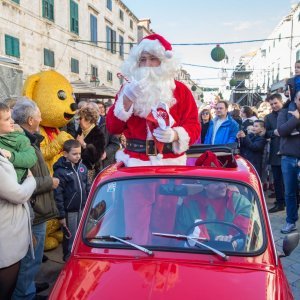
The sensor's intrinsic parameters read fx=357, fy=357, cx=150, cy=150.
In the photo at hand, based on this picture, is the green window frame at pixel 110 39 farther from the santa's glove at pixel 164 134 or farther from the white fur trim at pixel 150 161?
the santa's glove at pixel 164 134

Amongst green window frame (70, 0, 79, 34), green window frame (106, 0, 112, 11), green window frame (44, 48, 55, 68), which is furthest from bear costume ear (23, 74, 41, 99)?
green window frame (106, 0, 112, 11)

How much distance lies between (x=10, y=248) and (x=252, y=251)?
5.42 feet

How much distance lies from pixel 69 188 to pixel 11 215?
1.42 m

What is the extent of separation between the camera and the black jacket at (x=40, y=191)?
315cm

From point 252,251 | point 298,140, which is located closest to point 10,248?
point 252,251

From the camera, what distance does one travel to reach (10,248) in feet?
8.29

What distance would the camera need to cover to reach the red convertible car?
68.9 inches

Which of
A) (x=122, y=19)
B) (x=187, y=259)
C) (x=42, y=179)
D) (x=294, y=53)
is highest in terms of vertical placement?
(x=122, y=19)

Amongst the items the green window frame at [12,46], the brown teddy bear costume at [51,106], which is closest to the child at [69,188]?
the brown teddy bear costume at [51,106]

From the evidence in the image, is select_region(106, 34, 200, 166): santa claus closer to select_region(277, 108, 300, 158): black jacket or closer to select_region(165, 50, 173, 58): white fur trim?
select_region(165, 50, 173, 58): white fur trim

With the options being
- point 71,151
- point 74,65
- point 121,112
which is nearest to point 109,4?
point 74,65

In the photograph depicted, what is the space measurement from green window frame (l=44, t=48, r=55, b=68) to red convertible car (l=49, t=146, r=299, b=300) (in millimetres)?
16308

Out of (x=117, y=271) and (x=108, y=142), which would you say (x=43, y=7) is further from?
(x=117, y=271)

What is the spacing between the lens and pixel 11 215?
101 inches
